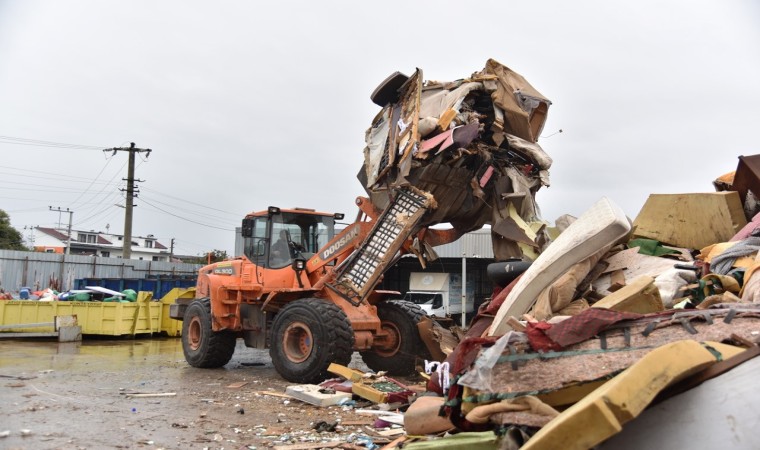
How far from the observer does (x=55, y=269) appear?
83.1 feet

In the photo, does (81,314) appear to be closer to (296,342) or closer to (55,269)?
(296,342)

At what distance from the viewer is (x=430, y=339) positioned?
8117 millimetres

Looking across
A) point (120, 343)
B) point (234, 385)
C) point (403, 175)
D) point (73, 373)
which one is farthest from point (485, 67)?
point (120, 343)

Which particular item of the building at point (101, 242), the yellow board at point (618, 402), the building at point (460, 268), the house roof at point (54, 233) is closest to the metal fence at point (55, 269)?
the building at point (460, 268)

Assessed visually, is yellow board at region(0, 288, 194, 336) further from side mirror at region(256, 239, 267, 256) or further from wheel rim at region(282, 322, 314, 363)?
wheel rim at region(282, 322, 314, 363)

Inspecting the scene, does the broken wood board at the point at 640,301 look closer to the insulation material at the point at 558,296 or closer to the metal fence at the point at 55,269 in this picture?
the insulation material at the point at 558,296

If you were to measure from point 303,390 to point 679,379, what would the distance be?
520 cm

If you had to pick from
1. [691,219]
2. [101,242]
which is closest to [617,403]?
[691,219]

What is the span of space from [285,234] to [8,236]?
1787 inches

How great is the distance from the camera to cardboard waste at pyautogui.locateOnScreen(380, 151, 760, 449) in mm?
2480

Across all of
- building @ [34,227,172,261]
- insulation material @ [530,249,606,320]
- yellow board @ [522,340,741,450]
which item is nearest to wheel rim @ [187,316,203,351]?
insulation material @ [530,249,606,320]

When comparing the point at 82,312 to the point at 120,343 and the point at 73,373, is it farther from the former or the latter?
the point at 73,373

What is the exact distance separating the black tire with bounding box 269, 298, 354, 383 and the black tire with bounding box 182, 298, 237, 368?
194cm

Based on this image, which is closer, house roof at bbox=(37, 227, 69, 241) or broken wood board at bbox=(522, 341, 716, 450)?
broken wood board at bbox=(522, 341, 716, 450)
